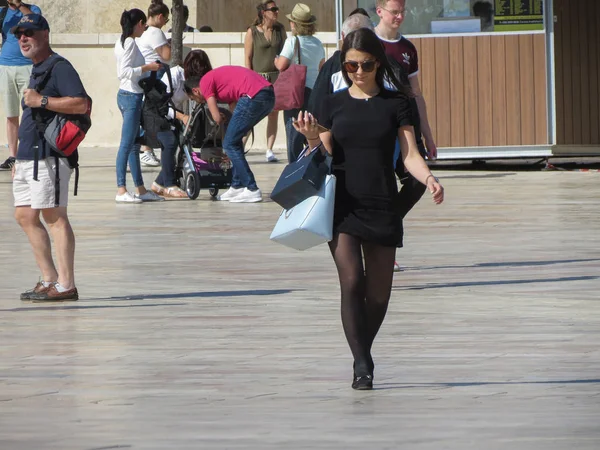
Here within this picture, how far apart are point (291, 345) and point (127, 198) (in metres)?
8.09

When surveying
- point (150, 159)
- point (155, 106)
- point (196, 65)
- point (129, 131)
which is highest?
point (196, 65)

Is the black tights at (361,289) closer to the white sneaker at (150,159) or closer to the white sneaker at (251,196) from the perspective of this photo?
the white sneaker at (251,196)

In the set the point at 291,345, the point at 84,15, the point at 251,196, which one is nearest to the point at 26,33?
the point at 291,345

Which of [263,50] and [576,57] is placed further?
[576,57]

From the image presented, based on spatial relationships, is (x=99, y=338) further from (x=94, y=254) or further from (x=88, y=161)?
(x=88, y=161)

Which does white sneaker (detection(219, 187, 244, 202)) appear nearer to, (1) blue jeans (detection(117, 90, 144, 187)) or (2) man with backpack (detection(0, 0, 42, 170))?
(1) blue jeans (detection(117, 90, 144, 187))

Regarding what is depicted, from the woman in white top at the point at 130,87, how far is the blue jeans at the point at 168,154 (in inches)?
11.6

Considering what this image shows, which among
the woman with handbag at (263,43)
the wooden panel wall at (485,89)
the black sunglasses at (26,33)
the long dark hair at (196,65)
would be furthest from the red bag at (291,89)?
the black sunglasses at (26,33)

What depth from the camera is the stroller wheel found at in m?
15.9

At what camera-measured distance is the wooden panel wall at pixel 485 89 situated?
19141 millimetres

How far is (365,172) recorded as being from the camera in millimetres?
6965

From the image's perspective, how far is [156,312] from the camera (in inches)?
355

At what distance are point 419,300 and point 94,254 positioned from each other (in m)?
3.23

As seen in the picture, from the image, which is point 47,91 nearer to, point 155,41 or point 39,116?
point 39,116
